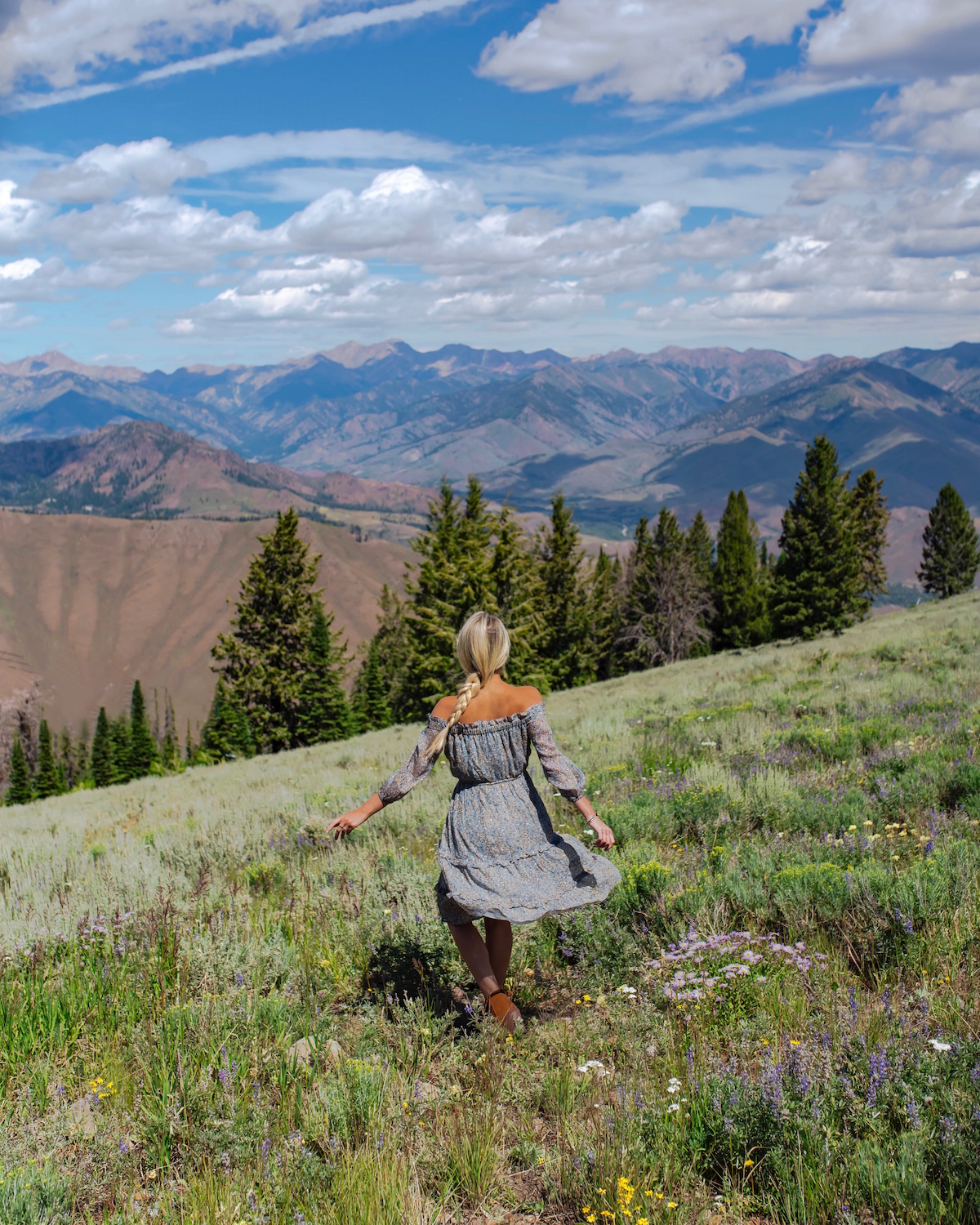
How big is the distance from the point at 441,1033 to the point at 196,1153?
1.35 meters

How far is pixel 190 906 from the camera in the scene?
5.48 metres

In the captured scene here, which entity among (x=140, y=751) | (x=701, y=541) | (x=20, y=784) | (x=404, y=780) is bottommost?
(x=20, y=784)

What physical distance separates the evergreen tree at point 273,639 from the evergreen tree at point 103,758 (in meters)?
48.1

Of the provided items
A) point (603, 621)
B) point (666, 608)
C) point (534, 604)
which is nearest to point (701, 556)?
point (603, 621)

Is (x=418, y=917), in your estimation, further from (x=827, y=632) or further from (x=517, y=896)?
(x=827, y=632)

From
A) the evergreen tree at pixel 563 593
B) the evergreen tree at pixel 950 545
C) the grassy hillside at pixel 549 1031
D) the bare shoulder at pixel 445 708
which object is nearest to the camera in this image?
the grassy hillside at pixel 549 1031

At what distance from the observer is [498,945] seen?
4.16 m

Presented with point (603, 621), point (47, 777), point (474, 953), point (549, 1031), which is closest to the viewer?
point (549, 1031)

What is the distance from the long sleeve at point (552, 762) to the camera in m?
4.20

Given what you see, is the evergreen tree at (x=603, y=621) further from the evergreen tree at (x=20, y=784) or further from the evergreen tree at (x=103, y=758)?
the evergreen tree at (x=20, y=784)

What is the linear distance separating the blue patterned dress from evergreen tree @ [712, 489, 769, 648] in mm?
59049

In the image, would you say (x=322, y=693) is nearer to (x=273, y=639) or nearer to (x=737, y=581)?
(x=273, y=639)

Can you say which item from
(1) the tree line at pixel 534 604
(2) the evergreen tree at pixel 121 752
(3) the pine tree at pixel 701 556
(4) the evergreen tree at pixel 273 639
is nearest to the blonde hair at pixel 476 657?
(1) the tree line at pixel 534 604

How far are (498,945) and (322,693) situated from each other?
4993cm
